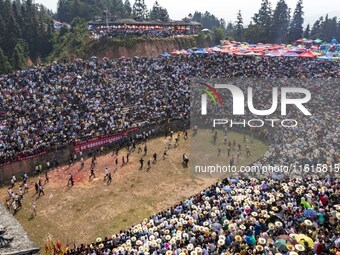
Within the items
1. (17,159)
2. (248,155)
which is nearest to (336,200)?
(248,155)

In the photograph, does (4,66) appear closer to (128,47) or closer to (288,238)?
(128,47)

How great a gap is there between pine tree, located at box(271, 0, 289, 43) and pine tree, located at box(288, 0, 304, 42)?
3.10 meters

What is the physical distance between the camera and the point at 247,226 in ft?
54.5

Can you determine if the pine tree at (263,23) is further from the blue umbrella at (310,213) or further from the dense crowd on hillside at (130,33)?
the blue umbrella at (310,213)

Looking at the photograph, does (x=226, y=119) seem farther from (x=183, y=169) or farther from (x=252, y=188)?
(x=252, y=188)

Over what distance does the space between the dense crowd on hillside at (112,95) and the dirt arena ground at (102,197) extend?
4403 mm

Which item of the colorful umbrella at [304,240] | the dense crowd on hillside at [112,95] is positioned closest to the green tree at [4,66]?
the dense crowd on hillside at [112,95]

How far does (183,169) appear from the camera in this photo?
2948 cm

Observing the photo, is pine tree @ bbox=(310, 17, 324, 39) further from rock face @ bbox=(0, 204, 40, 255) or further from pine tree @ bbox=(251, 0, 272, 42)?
rock face @ bbox=(0, 204, 40, 255)

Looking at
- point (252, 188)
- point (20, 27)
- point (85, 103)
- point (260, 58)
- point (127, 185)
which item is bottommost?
point (127, 185)

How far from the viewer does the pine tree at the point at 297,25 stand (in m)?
95.9

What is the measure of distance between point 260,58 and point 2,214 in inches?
1747

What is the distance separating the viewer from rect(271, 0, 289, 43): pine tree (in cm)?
9075

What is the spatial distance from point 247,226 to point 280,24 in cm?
8495
